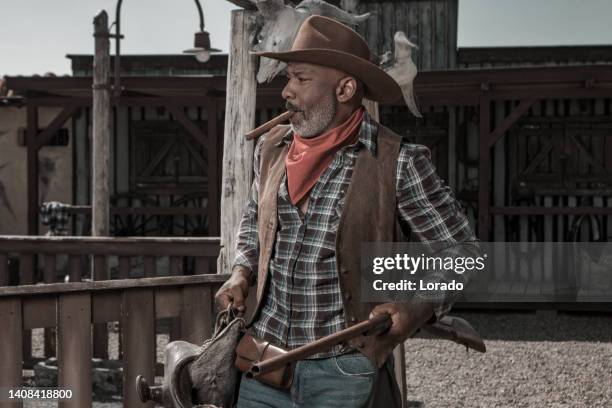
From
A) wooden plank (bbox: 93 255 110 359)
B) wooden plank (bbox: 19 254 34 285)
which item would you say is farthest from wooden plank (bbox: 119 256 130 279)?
wooden plank (bbox: 19 254 34 285)

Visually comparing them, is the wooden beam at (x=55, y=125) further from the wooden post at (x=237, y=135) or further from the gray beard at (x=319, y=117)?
the gray beard at (x=319, y=117)

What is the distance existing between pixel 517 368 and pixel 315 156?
22.0 ft

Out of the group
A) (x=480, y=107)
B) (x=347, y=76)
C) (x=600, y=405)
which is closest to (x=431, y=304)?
(x=347, y=76)

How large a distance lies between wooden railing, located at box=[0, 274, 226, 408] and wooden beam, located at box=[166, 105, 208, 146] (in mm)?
8739

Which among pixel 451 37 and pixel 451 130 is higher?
pixel 451 37

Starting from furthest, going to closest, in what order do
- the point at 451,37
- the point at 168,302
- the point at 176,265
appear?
the point at 451,37
the point at 176,265
the point at 168,302

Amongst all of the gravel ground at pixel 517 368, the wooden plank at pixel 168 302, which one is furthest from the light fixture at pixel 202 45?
the wooden plank at pixel 168 302

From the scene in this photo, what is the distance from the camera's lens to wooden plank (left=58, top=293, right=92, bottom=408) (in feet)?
16.7

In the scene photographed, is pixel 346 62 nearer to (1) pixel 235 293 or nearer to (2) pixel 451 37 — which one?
(1) pixel 235 293

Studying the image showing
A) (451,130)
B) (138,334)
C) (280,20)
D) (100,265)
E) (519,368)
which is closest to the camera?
(138,334)

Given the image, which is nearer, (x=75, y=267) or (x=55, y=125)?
(x=75, y=267)

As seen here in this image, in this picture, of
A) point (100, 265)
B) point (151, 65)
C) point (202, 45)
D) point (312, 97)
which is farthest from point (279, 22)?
point (151, 65)

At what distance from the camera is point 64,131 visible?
16.4m

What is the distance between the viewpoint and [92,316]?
17.0 ft
